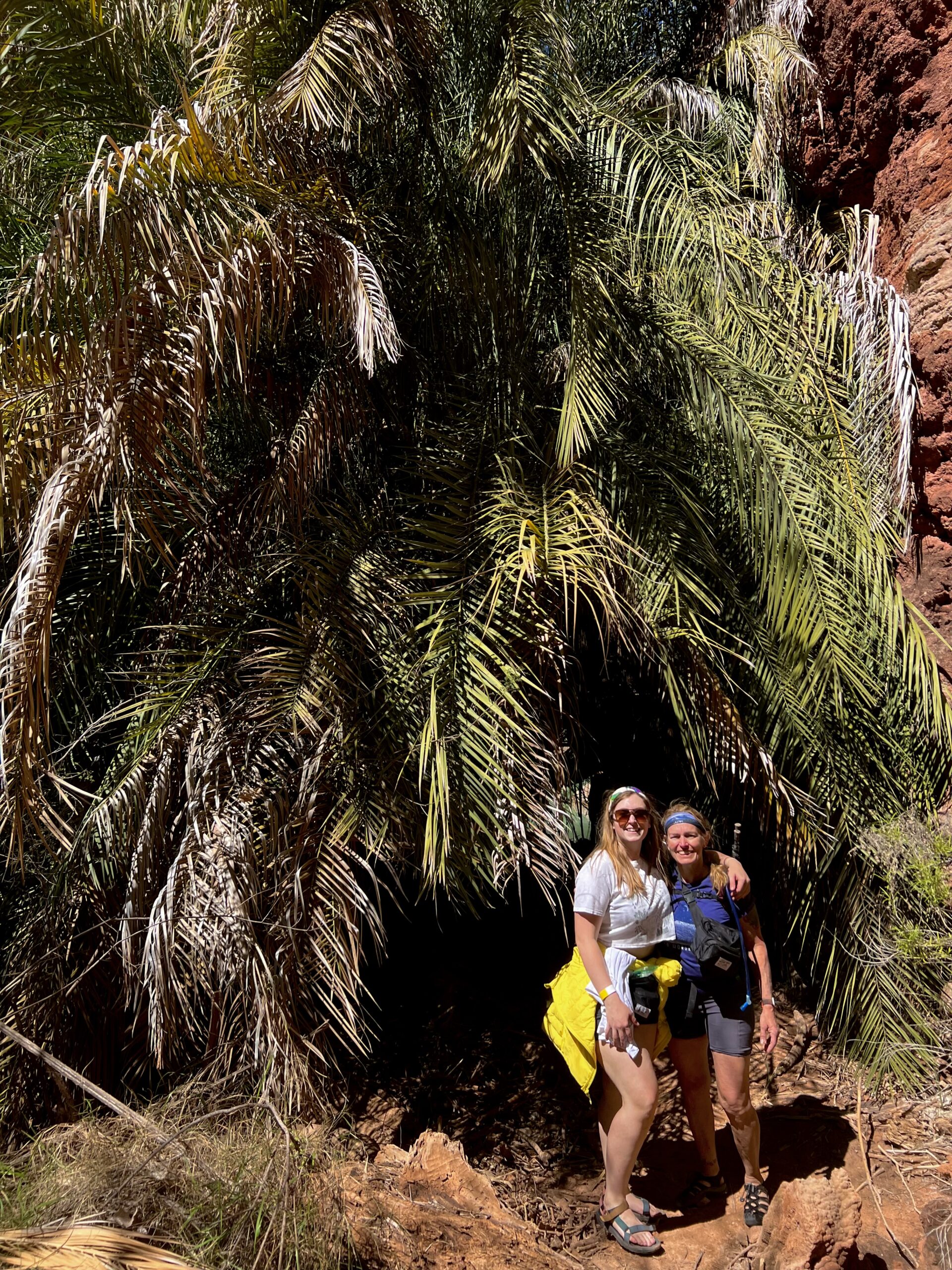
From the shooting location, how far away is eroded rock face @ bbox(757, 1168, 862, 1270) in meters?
3.14

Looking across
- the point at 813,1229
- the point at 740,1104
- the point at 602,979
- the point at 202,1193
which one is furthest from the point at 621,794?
the point at 202,1193

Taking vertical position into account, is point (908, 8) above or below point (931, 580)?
above

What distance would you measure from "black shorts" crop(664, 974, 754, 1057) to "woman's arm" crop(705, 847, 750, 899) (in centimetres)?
31

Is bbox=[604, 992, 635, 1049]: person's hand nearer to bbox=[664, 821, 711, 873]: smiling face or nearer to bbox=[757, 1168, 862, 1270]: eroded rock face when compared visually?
bbox=[664, 821, 711, 873]: smiling face

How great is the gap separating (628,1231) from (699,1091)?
516mm

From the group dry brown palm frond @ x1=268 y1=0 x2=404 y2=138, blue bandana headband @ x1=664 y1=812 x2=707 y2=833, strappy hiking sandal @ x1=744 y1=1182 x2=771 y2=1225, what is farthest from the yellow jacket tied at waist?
dry brown palm frond @ x1=268 y1=0 x2=404 y2=138

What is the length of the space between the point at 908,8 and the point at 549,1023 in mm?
5175

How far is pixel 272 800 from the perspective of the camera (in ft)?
12.9

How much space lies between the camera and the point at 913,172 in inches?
207

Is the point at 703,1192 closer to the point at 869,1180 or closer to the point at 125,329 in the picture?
the point at 869,1180

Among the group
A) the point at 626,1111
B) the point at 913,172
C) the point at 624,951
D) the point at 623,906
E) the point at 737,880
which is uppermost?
the point at 913,172

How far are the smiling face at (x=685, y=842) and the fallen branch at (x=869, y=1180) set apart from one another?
1.51 m

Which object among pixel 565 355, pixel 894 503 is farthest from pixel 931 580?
pixel 565 355

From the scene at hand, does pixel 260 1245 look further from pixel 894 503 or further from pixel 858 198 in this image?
pixel 858 198
